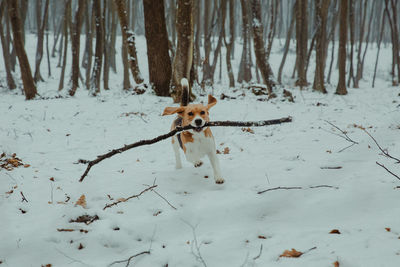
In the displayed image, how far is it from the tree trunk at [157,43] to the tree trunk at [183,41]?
3.44ft

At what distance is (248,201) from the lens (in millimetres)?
2408

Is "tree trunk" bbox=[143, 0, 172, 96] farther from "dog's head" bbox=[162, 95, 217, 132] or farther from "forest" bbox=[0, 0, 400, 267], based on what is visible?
"dog's head" bbox=[162, 95, 217, 132]

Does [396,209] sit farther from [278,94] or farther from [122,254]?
[278,94]

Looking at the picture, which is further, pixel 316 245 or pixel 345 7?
pixel 345 7

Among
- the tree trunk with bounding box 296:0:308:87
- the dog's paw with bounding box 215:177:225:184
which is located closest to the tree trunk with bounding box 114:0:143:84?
the dog's paw with bounding box 215:177:225:184

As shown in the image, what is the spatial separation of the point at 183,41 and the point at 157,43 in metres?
1.63

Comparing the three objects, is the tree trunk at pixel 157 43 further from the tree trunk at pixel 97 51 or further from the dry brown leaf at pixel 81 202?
the dry brown leaf at pixel 81 202

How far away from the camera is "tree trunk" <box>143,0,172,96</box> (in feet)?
26.3

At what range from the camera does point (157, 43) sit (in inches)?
322

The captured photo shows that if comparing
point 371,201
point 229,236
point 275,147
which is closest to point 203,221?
point 229,236

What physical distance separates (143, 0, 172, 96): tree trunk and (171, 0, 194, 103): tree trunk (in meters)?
1.05

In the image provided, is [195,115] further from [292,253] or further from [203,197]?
[292,253]

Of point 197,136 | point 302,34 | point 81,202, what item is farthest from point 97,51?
point 81,202

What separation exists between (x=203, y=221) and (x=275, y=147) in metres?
2.35
